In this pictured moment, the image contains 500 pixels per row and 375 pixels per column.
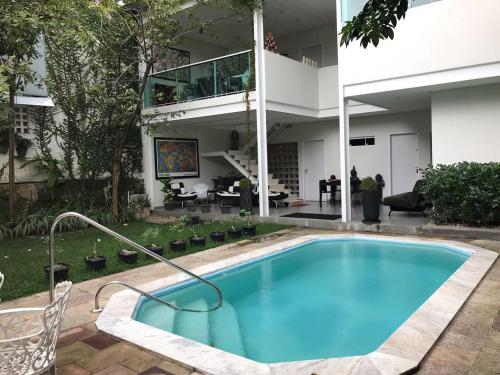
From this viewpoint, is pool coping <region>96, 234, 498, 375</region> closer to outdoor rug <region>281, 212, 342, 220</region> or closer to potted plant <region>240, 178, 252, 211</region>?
outdoor rug <region>281, 212, 342, 220</region>

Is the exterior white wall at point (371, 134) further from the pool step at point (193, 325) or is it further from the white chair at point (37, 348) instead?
the white chair at point (37, 348)

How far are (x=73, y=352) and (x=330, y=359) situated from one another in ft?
7.66

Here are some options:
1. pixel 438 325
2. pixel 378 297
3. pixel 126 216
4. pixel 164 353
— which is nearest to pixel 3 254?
pixel 126 216

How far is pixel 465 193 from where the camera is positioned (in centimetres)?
844

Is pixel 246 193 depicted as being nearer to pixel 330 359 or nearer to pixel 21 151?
pixel 21 151

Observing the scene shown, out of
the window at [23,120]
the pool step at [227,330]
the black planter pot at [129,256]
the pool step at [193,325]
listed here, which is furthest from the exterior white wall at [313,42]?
the pool step at [193,325]

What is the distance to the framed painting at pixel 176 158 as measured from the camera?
14.5 meters

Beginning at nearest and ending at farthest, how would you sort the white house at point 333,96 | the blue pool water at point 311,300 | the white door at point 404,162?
1. the blue pool water at point 311,300
2. the white house at point 333,96
3. the white door at point 404,162

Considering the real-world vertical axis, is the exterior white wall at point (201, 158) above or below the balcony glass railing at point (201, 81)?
below

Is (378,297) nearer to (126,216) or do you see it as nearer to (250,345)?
(250,345)

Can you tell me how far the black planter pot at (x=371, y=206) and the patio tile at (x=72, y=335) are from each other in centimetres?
733

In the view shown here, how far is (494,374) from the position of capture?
312 cm

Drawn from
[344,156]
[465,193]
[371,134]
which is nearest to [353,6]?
[344,156]

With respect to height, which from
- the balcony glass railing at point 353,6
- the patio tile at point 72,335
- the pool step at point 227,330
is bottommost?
the pool step at point 227,330
